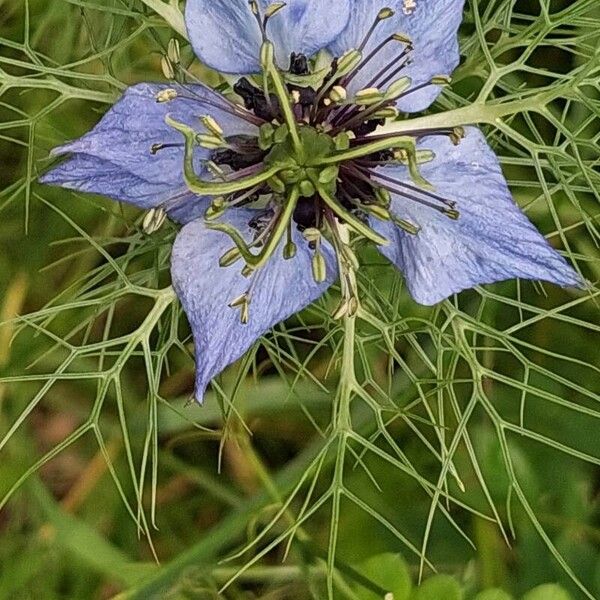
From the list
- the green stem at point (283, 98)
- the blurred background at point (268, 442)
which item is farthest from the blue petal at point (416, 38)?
the blurred background at point (268, 442)

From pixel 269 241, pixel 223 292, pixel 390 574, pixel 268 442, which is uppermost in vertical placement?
pixel 269 241

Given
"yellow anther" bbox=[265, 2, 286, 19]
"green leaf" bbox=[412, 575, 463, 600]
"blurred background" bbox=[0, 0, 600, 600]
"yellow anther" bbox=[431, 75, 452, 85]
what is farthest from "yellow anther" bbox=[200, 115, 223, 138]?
"green leaf" bbox=[412, 575, 463, 600]

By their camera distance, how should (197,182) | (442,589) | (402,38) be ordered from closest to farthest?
(197,182) < (402,38) < (442,589)

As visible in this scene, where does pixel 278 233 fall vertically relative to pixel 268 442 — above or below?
above

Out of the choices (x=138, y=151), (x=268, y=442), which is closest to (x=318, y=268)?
(x=138, y=151)

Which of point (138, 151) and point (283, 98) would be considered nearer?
point (283, 98)

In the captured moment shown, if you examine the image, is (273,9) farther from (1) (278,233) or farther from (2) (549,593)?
(2) (549,593)
